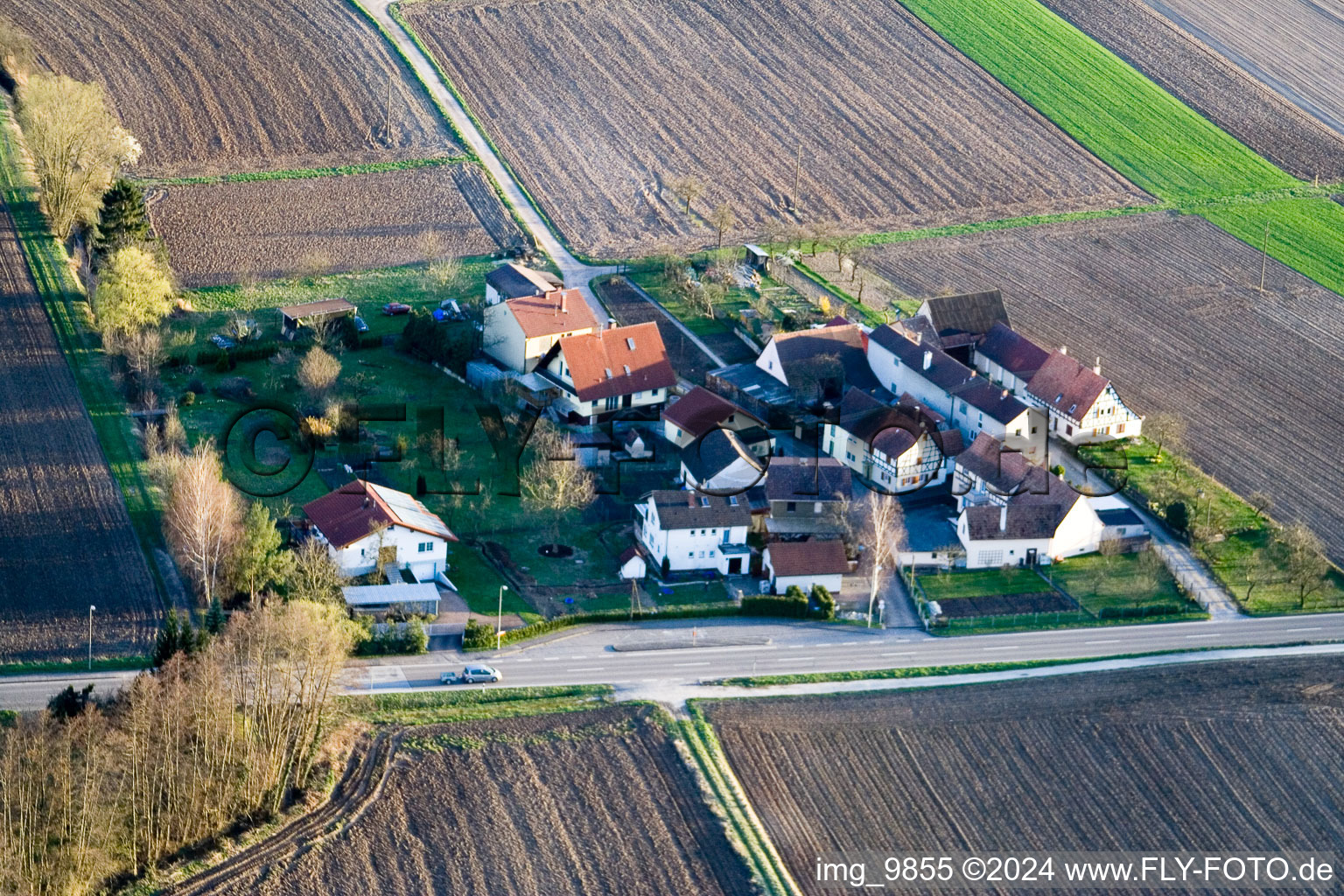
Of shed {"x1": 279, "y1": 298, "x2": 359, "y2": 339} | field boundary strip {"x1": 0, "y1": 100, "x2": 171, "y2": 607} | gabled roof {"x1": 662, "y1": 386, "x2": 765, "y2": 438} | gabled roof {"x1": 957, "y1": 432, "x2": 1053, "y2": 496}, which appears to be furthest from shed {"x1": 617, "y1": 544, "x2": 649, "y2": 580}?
shed {"x1": 279, "y1": 298, "x2": 359, "y2": 339}

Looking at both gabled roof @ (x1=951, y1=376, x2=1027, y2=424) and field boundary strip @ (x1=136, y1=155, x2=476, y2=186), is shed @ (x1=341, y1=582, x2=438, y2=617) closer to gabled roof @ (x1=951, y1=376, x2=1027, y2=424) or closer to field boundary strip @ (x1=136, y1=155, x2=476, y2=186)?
gabled roof @ (x1=951, y1=376, x2=1027, y2=424)

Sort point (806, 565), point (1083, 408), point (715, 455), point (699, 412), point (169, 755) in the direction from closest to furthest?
point (169, 755) → point (806, 565) → point (715, 455) → point (699, 412) → point (1083, 408)

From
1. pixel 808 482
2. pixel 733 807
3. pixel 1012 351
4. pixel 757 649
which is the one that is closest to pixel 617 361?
pixel 808 482

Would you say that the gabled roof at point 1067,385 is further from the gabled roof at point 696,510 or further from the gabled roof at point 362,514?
the gabled roof at point 362,514

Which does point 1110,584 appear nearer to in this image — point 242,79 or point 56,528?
point 56,528

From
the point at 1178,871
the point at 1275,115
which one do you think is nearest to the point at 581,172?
the point at 1275,115

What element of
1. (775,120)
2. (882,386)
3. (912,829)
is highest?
(775,120)

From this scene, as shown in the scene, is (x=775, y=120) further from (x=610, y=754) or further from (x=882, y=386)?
(x=610, y=754)
